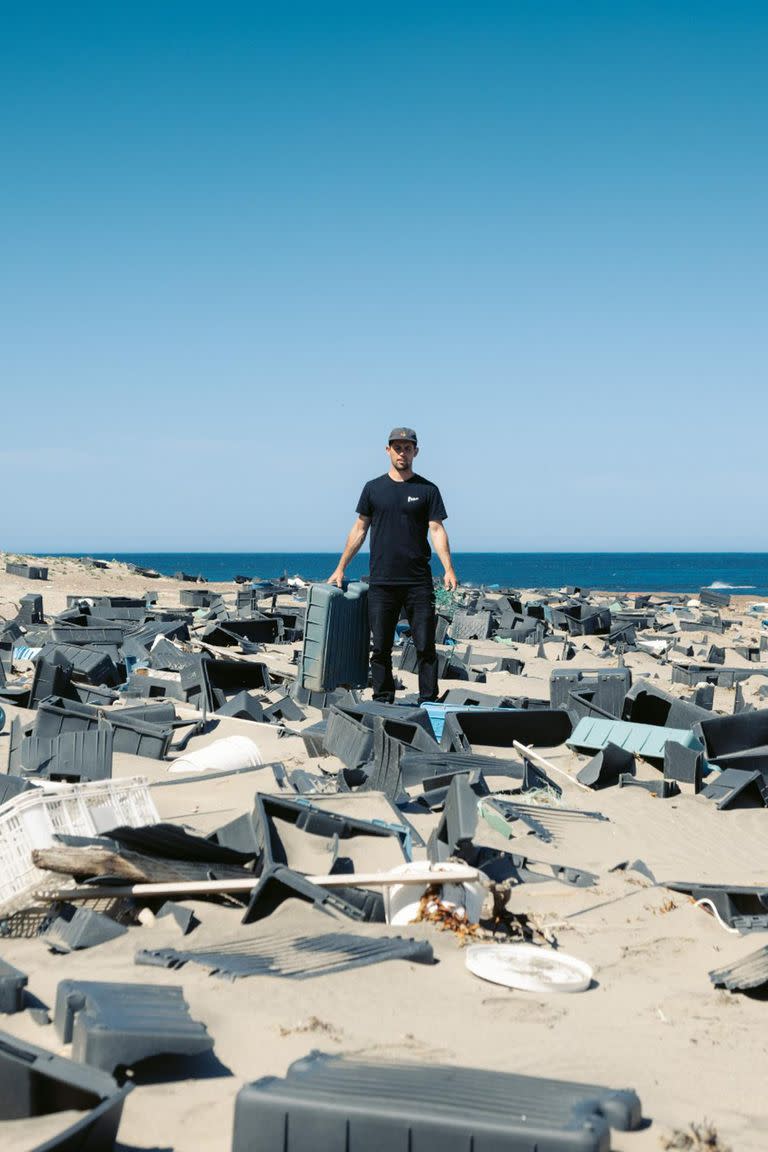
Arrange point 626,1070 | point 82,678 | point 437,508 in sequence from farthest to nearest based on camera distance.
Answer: point 82,678, point 437,508, point 626,1070

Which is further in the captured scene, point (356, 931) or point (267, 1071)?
point (356, 931)

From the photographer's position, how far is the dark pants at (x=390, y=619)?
7.89 m

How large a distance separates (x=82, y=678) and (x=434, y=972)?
20.8ft

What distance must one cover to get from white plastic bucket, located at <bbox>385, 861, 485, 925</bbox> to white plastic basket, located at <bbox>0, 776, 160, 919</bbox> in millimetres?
1150

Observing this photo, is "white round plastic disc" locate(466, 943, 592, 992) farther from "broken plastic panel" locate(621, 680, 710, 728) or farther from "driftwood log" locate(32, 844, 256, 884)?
"broken plastic panel" locate(621, 680, 710, 728)

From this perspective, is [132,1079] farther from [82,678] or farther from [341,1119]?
[82,678]

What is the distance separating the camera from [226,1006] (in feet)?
9.79

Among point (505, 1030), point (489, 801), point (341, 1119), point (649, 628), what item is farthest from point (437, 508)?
point (649, 628)

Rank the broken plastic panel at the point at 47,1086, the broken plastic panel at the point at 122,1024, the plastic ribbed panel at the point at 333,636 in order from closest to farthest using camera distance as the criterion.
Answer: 1. the broken plastic panel at the point at 47,1086
2. the broken plastic panel at the point at 122,1024
3. the plastic ribbed panel at the point at 333,636

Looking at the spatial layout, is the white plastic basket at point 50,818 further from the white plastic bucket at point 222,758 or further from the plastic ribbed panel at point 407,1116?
the plastic ribbed panel at point 407,1116

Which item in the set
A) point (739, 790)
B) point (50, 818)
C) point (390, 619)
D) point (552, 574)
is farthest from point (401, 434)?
point (552, 574)

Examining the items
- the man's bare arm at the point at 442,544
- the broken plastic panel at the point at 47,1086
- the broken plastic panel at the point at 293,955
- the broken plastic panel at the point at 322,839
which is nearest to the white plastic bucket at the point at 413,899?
the broken plastic panel at the point at 293,955

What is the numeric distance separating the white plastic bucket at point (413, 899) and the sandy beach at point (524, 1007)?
0.11 meters

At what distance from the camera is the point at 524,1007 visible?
313 cm
